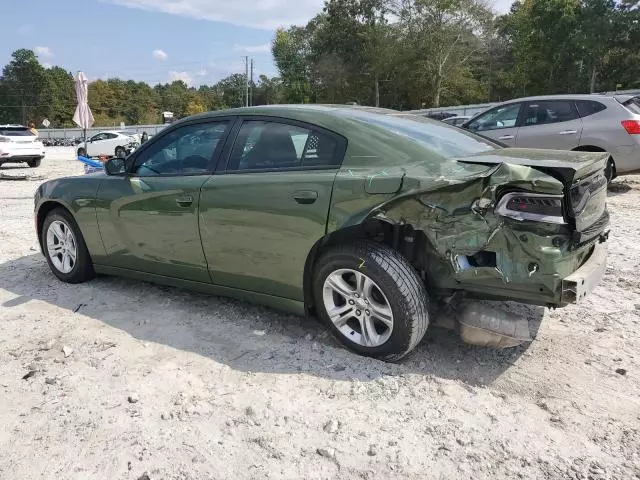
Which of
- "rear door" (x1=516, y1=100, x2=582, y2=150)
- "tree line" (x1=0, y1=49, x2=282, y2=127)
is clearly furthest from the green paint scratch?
"tree line" (x1=0, y1=49, x2=282, y2=127)

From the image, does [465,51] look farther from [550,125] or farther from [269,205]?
[269,205]

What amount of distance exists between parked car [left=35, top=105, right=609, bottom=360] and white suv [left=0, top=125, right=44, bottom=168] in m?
15.8

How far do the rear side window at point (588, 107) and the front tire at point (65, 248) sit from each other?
24.7ft

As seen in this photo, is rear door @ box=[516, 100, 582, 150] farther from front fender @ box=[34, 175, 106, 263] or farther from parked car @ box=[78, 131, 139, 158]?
parked car @ box=[78, 131, 139, 158]

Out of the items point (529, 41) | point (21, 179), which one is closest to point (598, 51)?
point (529, 41)

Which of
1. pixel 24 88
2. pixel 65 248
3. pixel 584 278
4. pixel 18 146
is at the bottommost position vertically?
pixel 65 248

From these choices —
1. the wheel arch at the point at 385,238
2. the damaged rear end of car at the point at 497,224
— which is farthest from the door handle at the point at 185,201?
the damaged rear end of car at the point at 497,224

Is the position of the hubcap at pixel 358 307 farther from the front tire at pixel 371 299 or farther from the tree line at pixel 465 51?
the tree line at pixel 465 51

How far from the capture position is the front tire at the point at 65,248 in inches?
186

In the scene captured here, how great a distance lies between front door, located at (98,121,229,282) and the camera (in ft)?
12.6

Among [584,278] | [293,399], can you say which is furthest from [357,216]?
[584,278]

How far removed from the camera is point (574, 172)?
2672 mm

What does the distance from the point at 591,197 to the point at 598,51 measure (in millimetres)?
46343

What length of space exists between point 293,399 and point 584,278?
167cm
